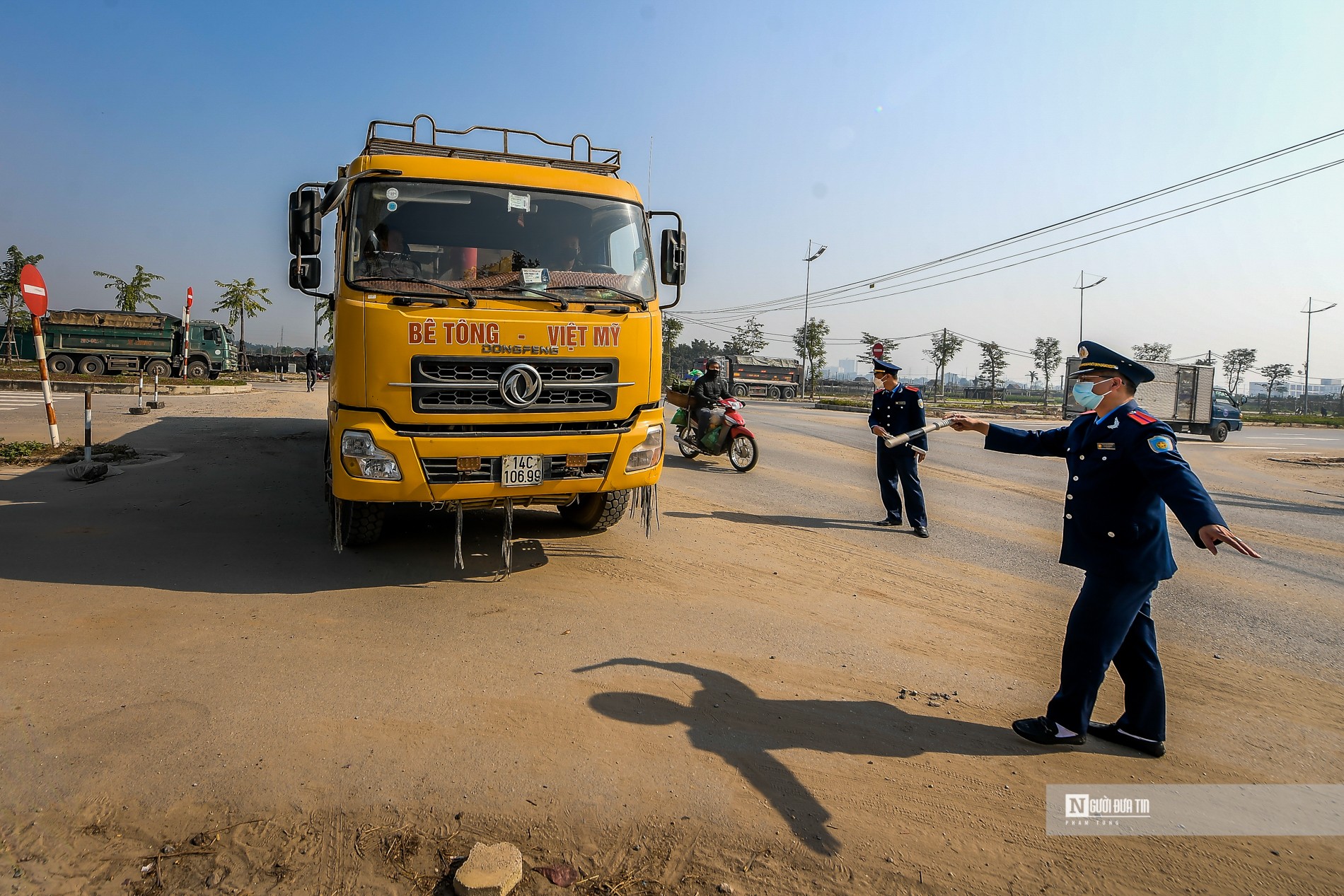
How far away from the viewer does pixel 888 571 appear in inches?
243

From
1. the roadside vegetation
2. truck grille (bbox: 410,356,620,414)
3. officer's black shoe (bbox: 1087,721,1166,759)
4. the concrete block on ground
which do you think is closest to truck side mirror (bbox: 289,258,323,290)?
truck grille (bbox: 410,356,620,414)

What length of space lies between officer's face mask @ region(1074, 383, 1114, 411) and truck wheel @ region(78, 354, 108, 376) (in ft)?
120

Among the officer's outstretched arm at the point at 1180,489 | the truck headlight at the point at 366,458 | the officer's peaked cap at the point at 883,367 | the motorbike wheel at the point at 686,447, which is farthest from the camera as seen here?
the motorbike wheel at the point at 686,447

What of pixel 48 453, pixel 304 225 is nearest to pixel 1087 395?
pixel 304 225

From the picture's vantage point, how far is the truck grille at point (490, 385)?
4742 millimetres

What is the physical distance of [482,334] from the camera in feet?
15.7

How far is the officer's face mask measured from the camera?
3.44 m

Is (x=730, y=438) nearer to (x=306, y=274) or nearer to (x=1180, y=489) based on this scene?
(x=306, y=274)

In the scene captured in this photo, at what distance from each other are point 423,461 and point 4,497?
556cm

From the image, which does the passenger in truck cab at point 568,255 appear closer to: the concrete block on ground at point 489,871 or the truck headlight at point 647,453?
the truck headlight at point 647,453

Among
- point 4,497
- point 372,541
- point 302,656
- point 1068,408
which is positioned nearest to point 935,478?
point 372,541

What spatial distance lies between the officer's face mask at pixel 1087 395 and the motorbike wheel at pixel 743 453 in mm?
7579

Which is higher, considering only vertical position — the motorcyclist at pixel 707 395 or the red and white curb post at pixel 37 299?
the red and white curb post at pixel 37 299

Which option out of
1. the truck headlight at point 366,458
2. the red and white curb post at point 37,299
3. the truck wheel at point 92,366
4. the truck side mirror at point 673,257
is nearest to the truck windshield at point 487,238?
the truck side mirror at point 673,257
